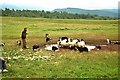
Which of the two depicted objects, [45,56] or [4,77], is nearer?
[4,77]

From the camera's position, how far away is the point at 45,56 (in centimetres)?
2195

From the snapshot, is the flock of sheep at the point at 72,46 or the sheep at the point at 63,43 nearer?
the flock of sheep at the point at 72,46

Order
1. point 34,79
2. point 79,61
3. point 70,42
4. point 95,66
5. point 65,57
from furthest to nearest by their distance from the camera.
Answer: point 70,42 < point 65,57 < point 79,61 < point 95,66 < point 34,79

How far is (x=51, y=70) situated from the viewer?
17578mm

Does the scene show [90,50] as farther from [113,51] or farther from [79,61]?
[79,61]

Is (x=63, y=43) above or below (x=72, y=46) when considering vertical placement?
above

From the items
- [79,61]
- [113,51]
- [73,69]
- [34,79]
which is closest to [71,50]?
[113,51]

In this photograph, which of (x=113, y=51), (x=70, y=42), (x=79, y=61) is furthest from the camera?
(x=70, y=42)

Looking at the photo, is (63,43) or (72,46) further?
(63,43)

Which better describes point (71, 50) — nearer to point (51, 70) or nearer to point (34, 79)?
point (51, 70)

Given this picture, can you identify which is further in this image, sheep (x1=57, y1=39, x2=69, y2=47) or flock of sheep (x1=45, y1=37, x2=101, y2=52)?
sheep (x1=57, y1=39, x2=69, y2=47)

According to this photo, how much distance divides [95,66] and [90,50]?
19.5 ft

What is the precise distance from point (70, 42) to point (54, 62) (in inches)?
274

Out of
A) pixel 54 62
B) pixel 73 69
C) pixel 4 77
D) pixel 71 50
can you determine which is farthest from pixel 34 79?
pixel 71 50
